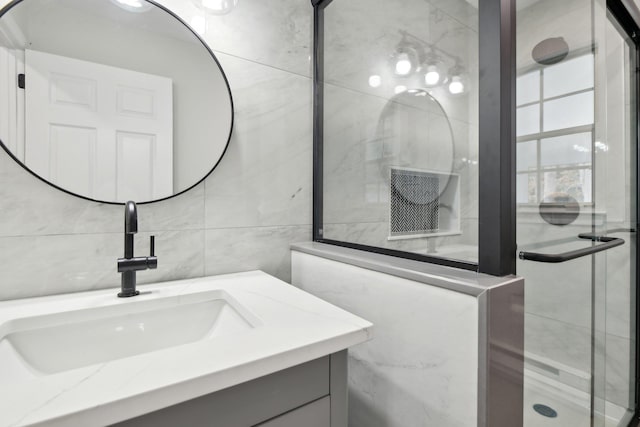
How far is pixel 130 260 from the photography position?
80 cm

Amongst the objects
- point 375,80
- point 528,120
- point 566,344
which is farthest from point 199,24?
point 566,344

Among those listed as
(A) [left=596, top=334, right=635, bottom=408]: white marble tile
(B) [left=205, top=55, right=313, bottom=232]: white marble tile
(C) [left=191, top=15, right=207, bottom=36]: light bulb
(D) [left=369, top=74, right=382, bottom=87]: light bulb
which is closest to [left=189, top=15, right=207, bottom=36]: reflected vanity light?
(C) [left=191, top=15, right=207, bottom=36]: light bulb

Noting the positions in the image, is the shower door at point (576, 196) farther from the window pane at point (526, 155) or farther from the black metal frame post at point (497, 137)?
the black metal frame post at point (497, 137)

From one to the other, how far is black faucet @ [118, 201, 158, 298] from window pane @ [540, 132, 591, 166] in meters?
1.37

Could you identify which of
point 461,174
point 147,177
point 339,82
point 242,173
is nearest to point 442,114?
point 461,174

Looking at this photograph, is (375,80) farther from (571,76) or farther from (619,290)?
(619,290)

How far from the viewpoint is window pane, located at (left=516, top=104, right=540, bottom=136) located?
775 mm

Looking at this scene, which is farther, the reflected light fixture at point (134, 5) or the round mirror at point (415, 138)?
the round mirror at point (415, 138)

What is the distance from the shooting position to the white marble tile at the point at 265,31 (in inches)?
41.5

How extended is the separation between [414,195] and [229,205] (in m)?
0.73

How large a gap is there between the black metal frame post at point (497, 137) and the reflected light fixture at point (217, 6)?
32.8 inches

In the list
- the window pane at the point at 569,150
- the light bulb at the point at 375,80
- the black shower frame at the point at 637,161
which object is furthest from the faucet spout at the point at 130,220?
the black shower frame at the point at 637,161

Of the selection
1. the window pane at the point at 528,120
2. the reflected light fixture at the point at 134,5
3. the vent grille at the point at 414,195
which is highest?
the reflected light fixture at the point at 134,5

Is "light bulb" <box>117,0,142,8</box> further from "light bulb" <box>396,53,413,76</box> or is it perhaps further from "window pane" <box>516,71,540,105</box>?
"window pane" <box>516,71,540,105</box>
